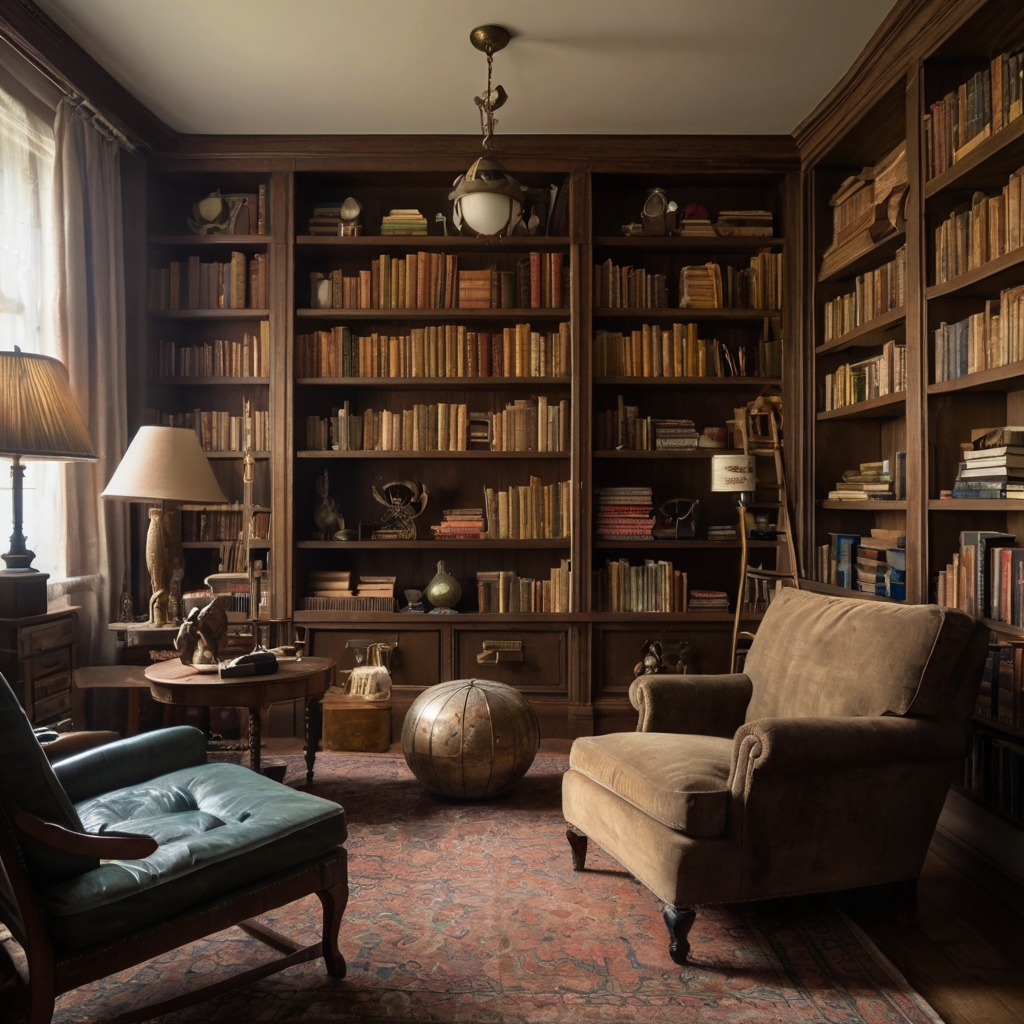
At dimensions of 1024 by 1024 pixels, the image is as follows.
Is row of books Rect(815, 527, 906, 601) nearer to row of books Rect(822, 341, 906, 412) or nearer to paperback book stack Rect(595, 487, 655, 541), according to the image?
row of books Rect(822, 341, 906, 412)

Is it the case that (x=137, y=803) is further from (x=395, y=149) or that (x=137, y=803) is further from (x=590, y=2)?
(x=395, y=149)

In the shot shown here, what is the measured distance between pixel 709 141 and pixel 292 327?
93.0 inches

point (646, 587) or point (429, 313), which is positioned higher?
point (429, 313)

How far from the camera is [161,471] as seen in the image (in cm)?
353

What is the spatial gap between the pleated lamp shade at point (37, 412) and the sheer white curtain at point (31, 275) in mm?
721

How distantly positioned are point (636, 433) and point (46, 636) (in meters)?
2.93

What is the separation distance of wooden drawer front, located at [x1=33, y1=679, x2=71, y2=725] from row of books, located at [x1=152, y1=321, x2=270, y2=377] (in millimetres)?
1920

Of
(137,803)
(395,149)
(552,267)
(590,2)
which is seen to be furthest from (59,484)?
(590,2)

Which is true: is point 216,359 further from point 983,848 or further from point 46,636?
point 983,848

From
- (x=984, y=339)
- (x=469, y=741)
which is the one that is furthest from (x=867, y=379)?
(x=469, y=741)

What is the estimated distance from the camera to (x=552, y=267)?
4602mm

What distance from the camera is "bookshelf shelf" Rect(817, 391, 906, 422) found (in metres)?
3.66

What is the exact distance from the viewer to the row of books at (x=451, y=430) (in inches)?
182

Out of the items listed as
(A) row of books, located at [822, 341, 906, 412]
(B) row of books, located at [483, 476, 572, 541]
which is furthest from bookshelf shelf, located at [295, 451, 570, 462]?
(A) row of books, located at [822, 341, 906, 412]
